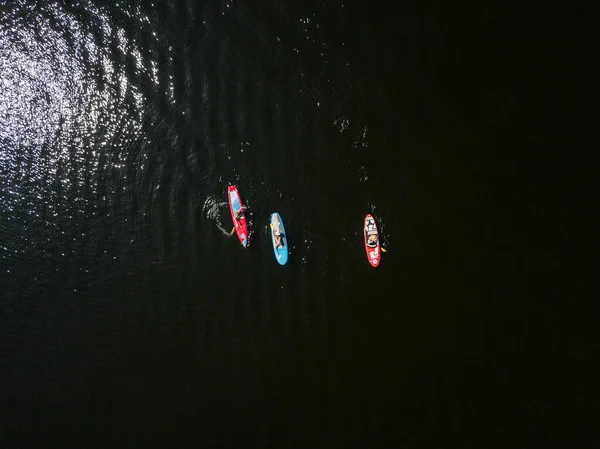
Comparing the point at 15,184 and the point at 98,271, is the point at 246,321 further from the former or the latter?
the point at 15,184

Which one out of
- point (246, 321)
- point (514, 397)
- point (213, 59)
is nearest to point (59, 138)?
point (213, 59)

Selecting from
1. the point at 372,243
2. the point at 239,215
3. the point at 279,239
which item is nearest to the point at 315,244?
the point at 279,239

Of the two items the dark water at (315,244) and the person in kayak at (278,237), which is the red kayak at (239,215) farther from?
the person in kayak at (278,237)

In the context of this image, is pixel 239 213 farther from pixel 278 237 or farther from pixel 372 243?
pixel 372 243

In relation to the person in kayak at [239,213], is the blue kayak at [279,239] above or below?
below

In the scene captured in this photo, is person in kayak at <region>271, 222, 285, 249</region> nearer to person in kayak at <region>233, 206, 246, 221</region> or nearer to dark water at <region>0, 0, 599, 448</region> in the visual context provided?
dark water at <region>0, 0, 599, 448</region>

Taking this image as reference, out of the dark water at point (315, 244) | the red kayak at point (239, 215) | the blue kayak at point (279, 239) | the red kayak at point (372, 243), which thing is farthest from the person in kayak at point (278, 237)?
the red kayak at point (372, 243)

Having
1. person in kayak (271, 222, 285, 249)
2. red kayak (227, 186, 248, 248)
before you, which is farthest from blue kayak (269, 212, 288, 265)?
red kayak (227, 186, 248, 248)
